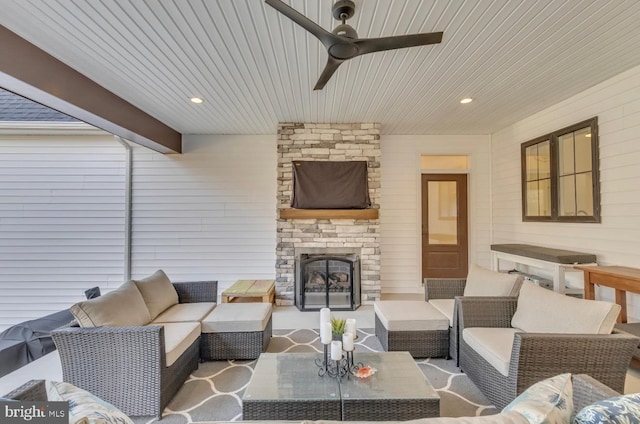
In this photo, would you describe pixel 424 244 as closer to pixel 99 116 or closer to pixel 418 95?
pixel 418 95

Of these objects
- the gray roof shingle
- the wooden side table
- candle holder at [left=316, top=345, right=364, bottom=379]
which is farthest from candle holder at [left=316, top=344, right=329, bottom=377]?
the gray roof shingle

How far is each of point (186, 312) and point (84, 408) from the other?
2115 mm

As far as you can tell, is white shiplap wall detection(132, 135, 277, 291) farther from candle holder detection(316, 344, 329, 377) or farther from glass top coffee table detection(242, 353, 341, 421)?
glass top coffee table detection(242, 353, 341, 421)

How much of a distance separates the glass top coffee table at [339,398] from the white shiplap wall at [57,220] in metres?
4.45

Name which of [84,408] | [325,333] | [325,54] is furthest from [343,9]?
[84,408]

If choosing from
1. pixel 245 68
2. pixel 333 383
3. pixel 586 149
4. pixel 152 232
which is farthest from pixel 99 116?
pixel 586 149

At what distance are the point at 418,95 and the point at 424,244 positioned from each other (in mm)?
2732

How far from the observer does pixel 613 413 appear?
872 mm

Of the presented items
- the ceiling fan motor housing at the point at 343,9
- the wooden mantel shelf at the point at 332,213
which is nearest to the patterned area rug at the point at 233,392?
the wooden mantel shelf at the point at 332,213

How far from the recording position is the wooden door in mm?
5227

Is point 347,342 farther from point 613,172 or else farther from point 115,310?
point 613,172

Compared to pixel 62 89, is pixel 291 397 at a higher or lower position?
lower

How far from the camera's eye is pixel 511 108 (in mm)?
3943

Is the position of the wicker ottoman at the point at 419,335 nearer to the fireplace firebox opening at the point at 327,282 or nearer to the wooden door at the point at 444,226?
the fireplace firebox opening at the point at 327,282
